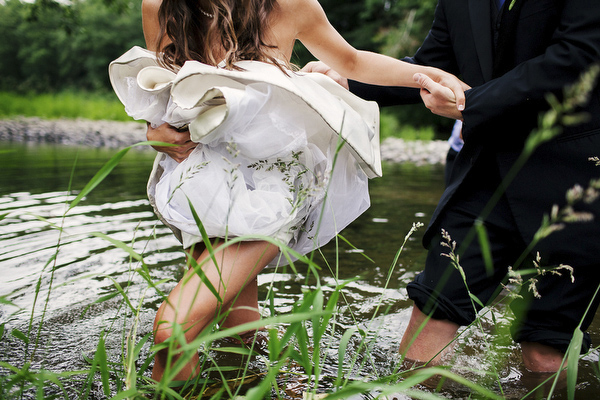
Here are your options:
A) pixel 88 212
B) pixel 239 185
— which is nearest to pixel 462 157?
pixel 239 185

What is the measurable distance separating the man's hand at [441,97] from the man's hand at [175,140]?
901 mm

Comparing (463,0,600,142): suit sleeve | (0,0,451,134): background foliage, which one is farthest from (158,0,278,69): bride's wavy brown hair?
(0,0,451,134): background foliage

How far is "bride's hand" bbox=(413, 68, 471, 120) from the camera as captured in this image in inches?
72.4

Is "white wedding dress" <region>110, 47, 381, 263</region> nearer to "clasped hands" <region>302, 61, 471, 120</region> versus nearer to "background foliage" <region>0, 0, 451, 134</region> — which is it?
"clasped hands" <region>302, 61, 471, 120</region>

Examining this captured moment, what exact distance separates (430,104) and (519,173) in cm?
42

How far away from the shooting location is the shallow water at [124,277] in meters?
2.01

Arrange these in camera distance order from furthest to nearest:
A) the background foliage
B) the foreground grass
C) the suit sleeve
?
the background foliage, the foreground grass, the suit sleeve

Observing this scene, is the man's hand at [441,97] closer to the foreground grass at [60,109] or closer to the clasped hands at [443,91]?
the clasped hands at [443,91]

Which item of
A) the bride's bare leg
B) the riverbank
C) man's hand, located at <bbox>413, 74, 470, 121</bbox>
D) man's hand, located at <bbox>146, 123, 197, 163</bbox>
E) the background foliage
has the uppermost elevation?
the background foliage

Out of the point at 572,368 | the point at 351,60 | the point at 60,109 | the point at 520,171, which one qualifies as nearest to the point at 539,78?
the point at 520,171

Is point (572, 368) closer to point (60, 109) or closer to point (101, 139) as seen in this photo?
point (101, 139)

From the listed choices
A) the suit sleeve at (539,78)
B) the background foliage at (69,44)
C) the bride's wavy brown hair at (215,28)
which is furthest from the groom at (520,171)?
the background foliage at (69,44)

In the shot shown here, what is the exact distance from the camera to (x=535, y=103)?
5.45 feet

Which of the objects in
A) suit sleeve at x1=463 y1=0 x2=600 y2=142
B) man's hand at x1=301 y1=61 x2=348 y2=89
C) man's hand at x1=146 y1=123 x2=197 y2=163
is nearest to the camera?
suit sleeve at x1=463 y1=0 x2=600 y2=142
